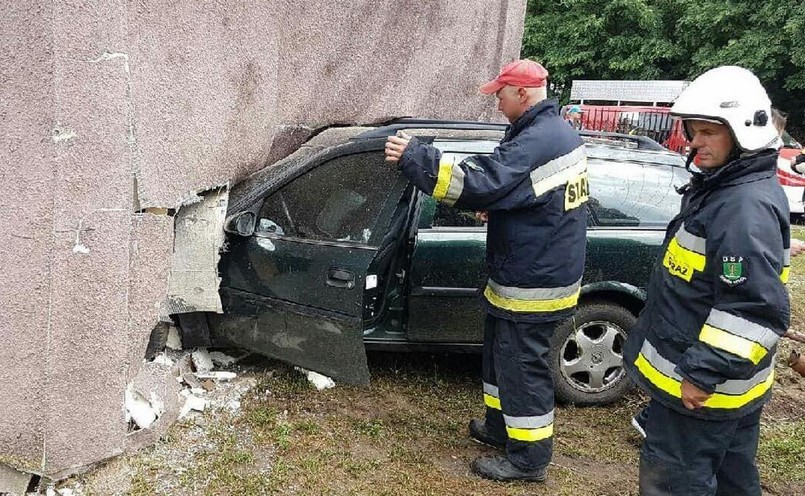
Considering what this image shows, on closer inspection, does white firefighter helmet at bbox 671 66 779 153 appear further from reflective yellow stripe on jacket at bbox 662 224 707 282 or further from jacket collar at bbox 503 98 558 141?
jacket collar at bbox 503 98 558 141

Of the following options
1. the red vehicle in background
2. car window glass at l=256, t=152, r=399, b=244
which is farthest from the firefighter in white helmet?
the red vehicle in background

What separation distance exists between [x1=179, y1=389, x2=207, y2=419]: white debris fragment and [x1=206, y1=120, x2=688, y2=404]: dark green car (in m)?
0.35

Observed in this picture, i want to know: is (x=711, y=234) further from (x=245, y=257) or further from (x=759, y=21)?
(x=759, y=21)

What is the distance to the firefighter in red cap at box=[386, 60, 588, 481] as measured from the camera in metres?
2.91

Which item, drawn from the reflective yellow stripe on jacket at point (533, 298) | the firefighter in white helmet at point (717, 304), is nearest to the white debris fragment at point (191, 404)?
the reflective yellow stripe on jacket at point (533, 298)

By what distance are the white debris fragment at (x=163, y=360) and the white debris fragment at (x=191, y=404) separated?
0.20 metres

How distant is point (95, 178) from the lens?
281 cm

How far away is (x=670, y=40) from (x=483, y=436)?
20.4 metres

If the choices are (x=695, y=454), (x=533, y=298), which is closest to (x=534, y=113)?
(x=533, y=298)

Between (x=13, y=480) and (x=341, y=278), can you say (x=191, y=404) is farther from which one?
(x=341, y=278)

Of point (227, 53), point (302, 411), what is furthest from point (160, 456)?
point (227, 53)

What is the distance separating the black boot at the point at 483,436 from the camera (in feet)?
11.6

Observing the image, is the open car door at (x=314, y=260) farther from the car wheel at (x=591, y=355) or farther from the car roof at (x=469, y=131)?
the car wheel at (x=591, y=355)

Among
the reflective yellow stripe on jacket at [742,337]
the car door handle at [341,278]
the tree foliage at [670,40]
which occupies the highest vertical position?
the tree foliage at [670,40]
